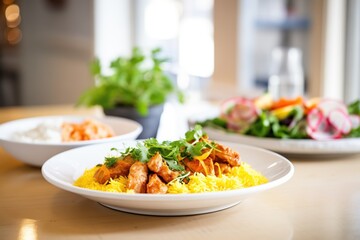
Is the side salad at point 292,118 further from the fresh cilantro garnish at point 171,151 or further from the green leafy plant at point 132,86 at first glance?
the fresh cilantro garnish at point 171,151

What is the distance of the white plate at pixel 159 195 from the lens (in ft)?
2.78

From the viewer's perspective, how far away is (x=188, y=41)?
15.1 feet

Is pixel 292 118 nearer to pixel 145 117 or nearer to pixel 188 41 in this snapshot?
pixel 145 117

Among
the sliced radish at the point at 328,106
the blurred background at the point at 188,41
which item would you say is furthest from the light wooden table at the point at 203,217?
the blurred background at the point at 188,41

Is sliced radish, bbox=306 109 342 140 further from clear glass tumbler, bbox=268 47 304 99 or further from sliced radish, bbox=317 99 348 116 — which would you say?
clear glass tumbler, bbox=268 47 304 99

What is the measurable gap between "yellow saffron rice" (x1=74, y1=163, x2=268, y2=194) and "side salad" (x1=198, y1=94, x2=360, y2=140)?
18.2 inches

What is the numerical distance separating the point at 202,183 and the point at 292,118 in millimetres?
645

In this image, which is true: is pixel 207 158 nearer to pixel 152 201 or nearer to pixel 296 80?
pixel 152 201

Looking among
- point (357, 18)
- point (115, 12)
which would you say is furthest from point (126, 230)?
point (115, 12)

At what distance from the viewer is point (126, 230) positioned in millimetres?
889

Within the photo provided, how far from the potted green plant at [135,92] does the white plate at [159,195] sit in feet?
1.43

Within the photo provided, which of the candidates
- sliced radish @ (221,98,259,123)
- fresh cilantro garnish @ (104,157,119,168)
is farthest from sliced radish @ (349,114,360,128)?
fresh cilantro garnish @ (104,157,119,168)

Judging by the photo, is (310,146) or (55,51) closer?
(310,146)

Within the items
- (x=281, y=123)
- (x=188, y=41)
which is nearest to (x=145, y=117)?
(x=281, y=123)
